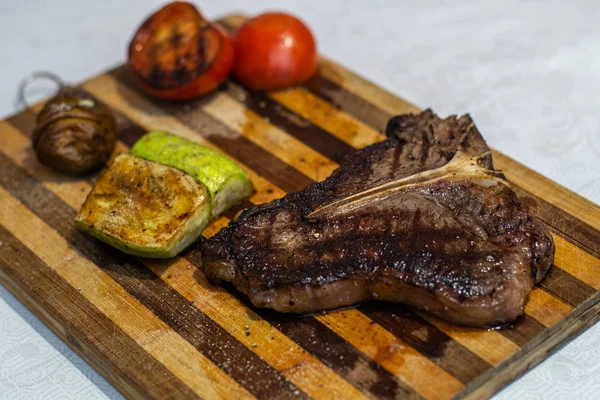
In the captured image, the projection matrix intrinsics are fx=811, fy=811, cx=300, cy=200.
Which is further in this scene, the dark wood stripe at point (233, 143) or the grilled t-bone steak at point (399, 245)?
the dark wood stripe at point (233, 143)

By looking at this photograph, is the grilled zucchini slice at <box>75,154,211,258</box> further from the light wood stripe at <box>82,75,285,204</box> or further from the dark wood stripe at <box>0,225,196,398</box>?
the light wood stripe at <box>82,75,285,204</box>

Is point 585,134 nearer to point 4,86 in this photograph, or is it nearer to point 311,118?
point 311,118

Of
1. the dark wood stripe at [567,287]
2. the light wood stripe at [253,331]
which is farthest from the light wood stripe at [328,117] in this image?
the dark wood stripe at [567,287]

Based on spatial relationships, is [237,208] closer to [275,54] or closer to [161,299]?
[161,299]

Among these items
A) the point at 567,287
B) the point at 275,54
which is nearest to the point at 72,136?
the point at 275,54

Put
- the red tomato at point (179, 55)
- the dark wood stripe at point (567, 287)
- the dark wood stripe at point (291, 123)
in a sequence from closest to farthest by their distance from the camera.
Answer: the dark wood stripe at point (567, 287)
the dark wood stripe at point (291, 123)
the red tomato at point (179, 55)

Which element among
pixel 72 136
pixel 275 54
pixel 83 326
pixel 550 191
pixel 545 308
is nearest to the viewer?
pixel 545 308

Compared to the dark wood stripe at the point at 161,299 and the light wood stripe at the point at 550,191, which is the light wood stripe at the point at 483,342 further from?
the light wood stripe at the point at 550,191
